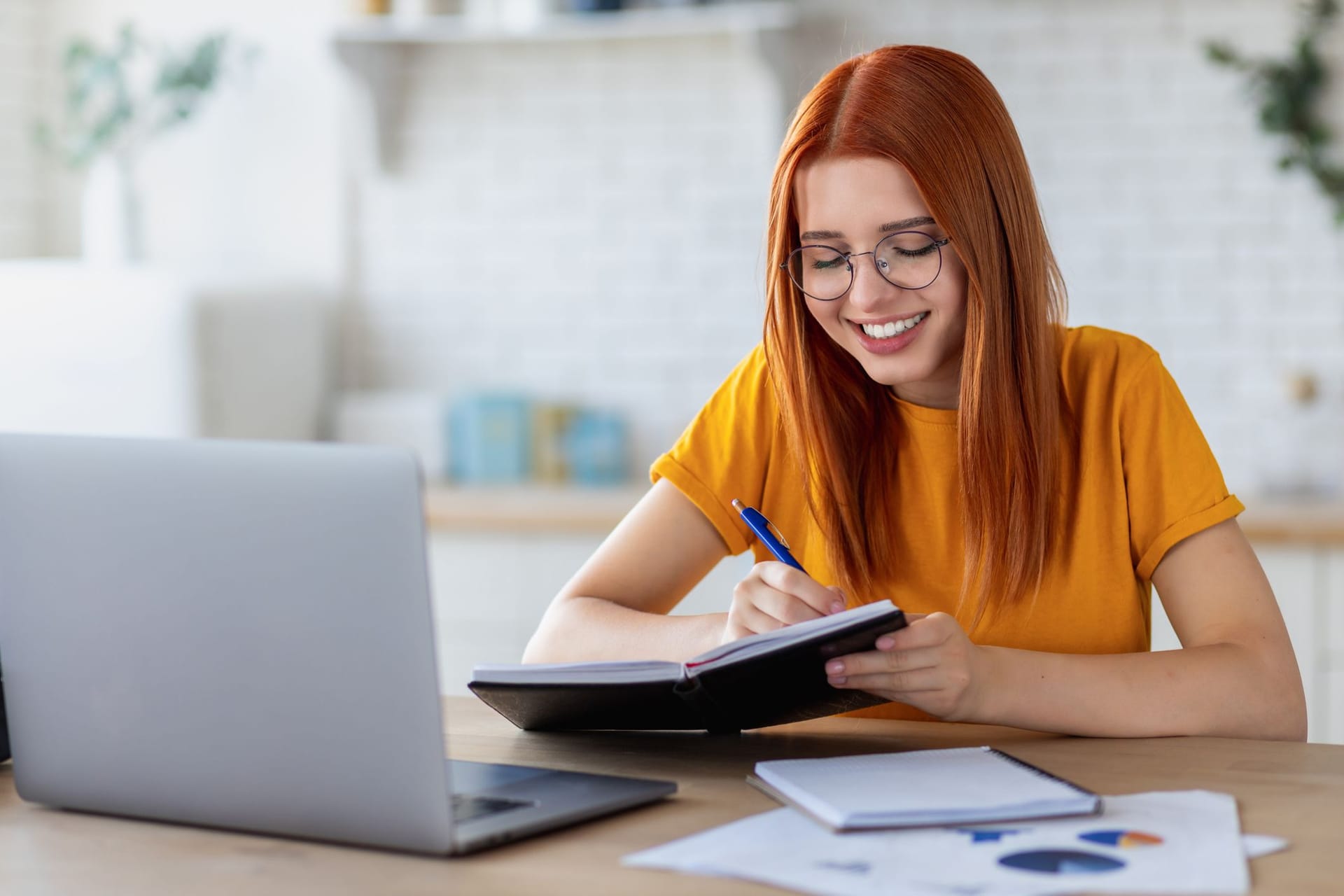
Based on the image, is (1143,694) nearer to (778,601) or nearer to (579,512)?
(778,601)

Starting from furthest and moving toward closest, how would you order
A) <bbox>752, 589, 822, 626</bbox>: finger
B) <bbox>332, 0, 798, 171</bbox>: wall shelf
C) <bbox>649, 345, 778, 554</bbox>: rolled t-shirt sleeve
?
<bbox>332, 0, 798, 171</bbox>: wall shelf
<bbox>649, 345, 778, 554</bbox>: rolled t-shirt sleeve
<bbox>752, 589, 822, 626</bbox>: finger

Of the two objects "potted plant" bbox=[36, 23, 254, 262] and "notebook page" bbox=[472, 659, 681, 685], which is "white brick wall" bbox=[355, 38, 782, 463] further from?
"notebook page" bbox=[472, 659, 681, 685]

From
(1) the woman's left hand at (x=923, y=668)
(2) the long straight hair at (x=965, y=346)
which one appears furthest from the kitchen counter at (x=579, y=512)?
(1) the woman's left hand at (x=923, y=668)

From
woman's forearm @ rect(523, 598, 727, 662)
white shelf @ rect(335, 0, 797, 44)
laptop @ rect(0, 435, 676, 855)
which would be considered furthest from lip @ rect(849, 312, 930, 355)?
white shelf @ rect(335, 0, 797, 44)

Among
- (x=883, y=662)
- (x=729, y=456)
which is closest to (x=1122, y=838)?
(x=883, y=662)

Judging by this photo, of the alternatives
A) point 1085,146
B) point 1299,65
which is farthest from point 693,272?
point 1299,65

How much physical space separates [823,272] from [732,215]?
6.66 feet

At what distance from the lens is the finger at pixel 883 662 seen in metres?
1.21

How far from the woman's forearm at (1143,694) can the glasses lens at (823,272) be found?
467 mm

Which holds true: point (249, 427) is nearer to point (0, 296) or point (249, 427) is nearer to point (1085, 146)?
point (0, 296)

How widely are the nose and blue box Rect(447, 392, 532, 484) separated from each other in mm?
2094

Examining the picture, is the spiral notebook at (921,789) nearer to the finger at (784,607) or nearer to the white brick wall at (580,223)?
the finger at (784,607)

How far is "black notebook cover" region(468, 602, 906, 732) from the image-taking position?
1144mm

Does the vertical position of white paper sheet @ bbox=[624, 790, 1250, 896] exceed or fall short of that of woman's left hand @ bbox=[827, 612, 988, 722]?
it falls short
